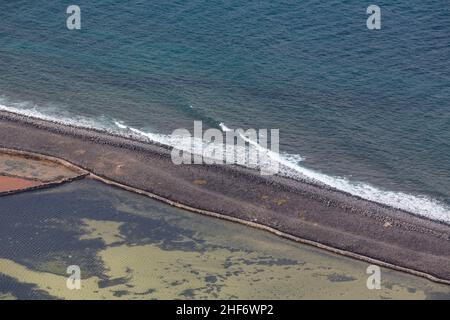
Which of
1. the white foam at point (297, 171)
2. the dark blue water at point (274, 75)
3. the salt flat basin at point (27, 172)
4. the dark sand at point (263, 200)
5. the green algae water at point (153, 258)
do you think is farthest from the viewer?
the dark blue water at point (274, 75)

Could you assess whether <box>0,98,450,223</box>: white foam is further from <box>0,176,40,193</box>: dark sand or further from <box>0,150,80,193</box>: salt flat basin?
<box>0,176,40,193</box>: dark sand

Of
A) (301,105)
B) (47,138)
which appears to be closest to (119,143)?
(47,138)

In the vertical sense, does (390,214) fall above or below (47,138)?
below

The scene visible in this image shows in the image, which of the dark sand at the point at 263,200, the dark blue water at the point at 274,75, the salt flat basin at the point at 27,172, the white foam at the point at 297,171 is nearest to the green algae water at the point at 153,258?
the dark sand at the point at 263,200

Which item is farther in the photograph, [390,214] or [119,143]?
[119,143]

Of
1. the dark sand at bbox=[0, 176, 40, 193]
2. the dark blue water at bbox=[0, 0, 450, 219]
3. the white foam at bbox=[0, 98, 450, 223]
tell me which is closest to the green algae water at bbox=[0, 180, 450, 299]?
the dark sand at bbox=[0, 176, 40, 193]

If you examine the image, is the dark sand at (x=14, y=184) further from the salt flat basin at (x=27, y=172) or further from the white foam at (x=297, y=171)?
the white foam at (x=297, y=171)
